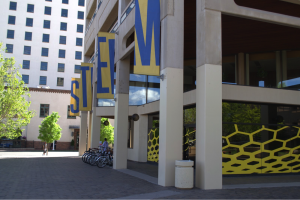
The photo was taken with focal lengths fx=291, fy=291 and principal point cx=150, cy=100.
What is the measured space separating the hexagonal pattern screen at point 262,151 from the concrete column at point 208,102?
161 inches

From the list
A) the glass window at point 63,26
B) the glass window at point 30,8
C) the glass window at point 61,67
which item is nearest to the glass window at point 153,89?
the glass window at point 61,67

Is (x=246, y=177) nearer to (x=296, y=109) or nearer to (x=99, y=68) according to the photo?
(x=296, y=109)

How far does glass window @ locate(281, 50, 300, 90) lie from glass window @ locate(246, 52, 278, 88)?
549mm

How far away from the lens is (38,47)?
54.7 meters

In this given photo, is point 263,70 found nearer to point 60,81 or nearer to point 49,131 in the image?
point 49,131

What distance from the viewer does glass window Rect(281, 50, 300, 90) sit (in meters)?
15.7

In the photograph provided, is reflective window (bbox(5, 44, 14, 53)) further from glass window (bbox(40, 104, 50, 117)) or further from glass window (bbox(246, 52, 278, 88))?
glass window (bbox(246, 52, 278, 88))

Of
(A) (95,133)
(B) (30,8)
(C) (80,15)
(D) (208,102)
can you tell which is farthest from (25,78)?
(D) (208,102)

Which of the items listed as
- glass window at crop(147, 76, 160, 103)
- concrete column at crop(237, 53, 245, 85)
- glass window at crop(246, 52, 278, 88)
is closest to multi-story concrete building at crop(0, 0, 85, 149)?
glass window at crop(147, 76, 160, 103)

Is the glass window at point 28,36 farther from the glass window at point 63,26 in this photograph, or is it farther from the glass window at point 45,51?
the glass window at point 63,26

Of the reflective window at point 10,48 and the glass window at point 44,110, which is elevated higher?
the reflective window at point 10,48

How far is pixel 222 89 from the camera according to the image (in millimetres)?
13562

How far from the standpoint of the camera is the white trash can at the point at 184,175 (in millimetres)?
9830

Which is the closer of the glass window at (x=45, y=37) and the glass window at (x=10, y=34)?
the glass window at (x=10, y=34)
